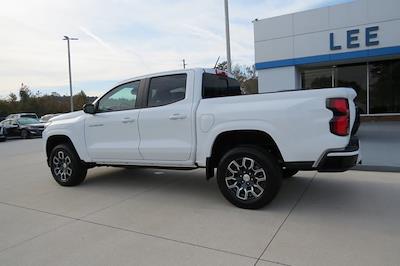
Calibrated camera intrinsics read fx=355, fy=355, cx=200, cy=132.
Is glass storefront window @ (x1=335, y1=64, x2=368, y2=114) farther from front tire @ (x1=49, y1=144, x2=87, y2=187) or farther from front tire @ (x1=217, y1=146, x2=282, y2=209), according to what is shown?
front tire @ (x1=49, y1=144, x2=87, y2=187)

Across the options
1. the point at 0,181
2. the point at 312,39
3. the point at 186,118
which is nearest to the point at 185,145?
the point at 186,118

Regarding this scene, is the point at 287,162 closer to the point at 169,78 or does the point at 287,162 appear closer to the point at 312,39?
the point at 169,78

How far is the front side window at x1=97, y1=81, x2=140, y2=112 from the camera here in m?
6.12

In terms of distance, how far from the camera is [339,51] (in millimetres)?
16078

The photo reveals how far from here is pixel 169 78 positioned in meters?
5.85

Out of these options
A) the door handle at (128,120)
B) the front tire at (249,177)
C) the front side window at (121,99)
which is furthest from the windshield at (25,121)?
the front tire at (249,177)

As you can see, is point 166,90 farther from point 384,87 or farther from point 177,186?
point 384,87

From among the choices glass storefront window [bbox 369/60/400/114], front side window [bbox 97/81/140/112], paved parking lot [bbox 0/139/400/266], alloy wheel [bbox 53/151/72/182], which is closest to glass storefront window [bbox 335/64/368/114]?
glass storefront window [bbox 369/60/400/114]

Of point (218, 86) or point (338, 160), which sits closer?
point (338, 160)

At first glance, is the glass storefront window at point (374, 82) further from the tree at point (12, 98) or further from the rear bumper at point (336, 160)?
the tree at point (12, 98)

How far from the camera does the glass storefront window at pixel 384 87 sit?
682 inches

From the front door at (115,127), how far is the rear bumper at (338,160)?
9.62 feet

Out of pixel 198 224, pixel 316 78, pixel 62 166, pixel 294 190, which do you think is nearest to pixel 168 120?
pixel 198 224

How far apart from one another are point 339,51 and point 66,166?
44.4ft
